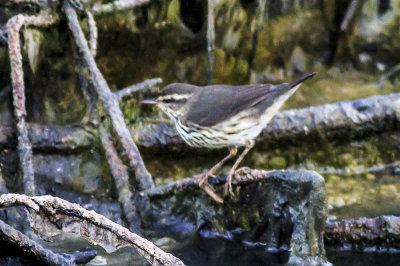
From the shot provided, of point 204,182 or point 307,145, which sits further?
point 307,145

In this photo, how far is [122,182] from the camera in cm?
420

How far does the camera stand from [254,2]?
5.96 metres

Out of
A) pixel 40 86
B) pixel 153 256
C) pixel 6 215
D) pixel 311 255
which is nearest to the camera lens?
pixel 153 256

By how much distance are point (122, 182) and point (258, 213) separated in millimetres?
1030

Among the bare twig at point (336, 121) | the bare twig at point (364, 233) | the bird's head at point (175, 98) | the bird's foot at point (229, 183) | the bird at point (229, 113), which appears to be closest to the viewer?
the bare twig at point (364, 233)

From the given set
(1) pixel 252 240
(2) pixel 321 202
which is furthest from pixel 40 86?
(2) pixel 321 202

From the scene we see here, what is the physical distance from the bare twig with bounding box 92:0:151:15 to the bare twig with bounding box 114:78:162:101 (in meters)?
0.70

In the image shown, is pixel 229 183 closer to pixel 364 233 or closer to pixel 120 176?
pixel 120 176

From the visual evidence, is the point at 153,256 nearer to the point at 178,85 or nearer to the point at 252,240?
the point at 252,240

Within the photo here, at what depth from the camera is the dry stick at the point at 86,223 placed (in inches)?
110

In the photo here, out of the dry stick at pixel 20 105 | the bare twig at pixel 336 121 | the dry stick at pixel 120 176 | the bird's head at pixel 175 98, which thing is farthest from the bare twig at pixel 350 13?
the dry stick at pixel 20 105

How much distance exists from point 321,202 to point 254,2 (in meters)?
2.95

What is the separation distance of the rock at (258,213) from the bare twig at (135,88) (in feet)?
3.50

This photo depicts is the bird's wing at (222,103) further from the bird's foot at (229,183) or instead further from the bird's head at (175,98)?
the bird's foot at (229,183)
